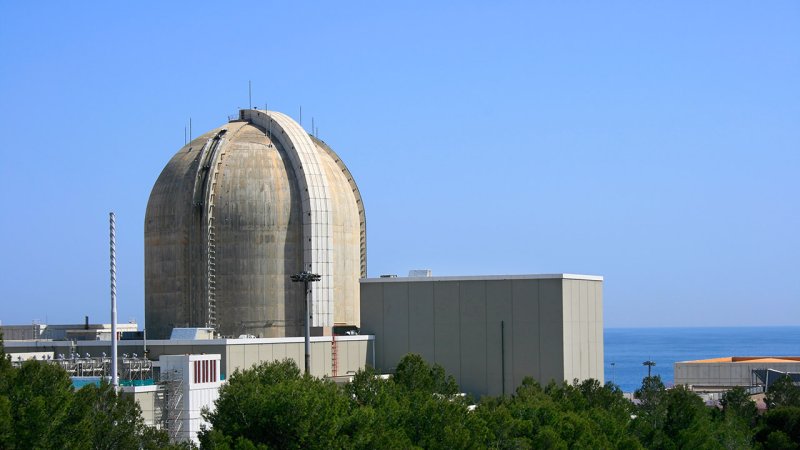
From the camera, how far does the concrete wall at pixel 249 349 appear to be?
75188mm

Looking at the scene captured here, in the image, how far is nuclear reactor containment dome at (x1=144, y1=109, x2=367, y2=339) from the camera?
8088 centimetres

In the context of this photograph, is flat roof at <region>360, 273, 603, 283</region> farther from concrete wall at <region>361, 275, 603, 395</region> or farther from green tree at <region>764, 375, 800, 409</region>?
green tree at <region>764, 375, 800, 409</region>

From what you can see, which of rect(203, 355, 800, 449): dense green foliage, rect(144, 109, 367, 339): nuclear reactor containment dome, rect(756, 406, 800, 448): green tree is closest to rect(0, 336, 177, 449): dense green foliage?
rect(203, 355, 800, 449): dense green foliage

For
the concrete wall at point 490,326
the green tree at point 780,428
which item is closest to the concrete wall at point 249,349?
the concrete wall at point 490,326

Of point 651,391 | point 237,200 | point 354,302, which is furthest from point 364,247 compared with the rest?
point 651,391

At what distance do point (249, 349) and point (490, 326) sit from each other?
1524 cm

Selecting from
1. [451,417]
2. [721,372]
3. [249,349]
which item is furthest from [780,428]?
[721,372]

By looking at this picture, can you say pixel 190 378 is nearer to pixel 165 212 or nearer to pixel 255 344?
pixel 255 344

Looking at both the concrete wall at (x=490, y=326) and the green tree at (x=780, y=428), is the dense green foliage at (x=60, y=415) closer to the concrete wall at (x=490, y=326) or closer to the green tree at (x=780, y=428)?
the concrete wall at (x=490, y=326)

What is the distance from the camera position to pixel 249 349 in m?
76.2

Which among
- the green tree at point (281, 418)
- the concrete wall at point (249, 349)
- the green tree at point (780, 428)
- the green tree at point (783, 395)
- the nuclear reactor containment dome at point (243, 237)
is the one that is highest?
the nuclear reactor containment dome at point (243, 237)

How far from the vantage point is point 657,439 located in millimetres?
69438

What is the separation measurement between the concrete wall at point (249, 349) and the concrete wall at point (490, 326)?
2383 millimetres

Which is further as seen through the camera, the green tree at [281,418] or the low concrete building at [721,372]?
the low concrete building at [721,372]
